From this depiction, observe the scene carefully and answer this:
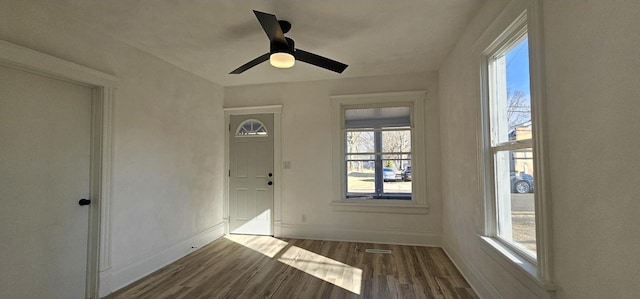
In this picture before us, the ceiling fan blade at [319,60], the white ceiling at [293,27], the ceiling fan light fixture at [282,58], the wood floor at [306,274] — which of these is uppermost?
the white ceiling at [293,27]

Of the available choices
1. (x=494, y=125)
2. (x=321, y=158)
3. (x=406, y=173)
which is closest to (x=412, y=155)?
(x=406, y=173)

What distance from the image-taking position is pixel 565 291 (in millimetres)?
1362

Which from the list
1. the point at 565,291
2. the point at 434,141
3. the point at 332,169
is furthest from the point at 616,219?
the point at 332,169

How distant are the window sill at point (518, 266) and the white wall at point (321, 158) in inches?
71.8

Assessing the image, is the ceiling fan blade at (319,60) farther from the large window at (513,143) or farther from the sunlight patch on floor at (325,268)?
the sunlight patch on floor at (325,268)

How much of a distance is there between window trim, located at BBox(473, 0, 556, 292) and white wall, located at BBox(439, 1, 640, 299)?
4 cm

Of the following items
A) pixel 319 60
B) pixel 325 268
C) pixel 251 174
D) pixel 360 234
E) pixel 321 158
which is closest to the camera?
pixel 319 60

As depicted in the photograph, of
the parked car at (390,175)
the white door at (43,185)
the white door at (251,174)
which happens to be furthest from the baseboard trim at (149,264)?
the parked car at (390,175)

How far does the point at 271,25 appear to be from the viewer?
79.7 inches

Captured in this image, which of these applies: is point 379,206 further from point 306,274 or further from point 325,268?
point 306,274

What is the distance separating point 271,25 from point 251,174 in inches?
118

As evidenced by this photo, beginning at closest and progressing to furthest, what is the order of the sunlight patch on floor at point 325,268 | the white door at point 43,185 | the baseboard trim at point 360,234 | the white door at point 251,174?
the white door at point 43,185 → the sunlight patch on floor at point 325,268 → the baseboard trim at point 360,234 → the white door at point 251,174

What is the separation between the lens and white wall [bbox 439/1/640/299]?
39.2 inches

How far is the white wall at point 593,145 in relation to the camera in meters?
1.00
